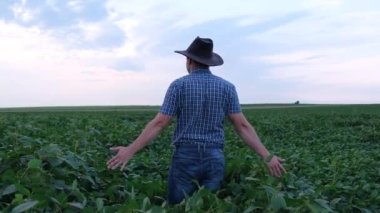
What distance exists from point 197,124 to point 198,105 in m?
0.14

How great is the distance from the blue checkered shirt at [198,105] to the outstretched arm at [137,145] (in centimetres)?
7

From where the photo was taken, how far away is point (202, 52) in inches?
182

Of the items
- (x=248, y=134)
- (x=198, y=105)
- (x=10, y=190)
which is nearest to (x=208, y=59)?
(x=198, y=105)

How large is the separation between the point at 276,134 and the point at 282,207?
12063 millimetres

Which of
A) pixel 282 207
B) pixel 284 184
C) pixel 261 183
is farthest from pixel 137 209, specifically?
pixel 284 184

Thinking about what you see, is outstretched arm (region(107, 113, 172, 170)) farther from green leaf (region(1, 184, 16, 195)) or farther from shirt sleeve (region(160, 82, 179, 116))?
green leaf (region(1, 184, 16, 195))

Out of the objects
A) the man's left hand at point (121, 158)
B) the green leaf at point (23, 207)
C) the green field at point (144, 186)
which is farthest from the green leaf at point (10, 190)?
the man's left hand at point (121, 158)

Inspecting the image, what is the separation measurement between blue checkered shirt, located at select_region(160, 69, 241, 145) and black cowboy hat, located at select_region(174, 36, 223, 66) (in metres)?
0.09

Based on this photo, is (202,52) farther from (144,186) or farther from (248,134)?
(144,186)

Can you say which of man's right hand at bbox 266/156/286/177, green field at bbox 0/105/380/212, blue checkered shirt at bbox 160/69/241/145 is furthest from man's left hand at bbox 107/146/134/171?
man's right hand at bbox 266/156/286/177

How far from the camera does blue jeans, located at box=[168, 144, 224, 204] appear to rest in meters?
4.53

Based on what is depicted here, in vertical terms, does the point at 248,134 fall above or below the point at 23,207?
above

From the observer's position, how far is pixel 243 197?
13.2 ft

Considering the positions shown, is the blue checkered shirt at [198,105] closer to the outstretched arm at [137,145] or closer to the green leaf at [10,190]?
the outstretched arm at [137,145]
